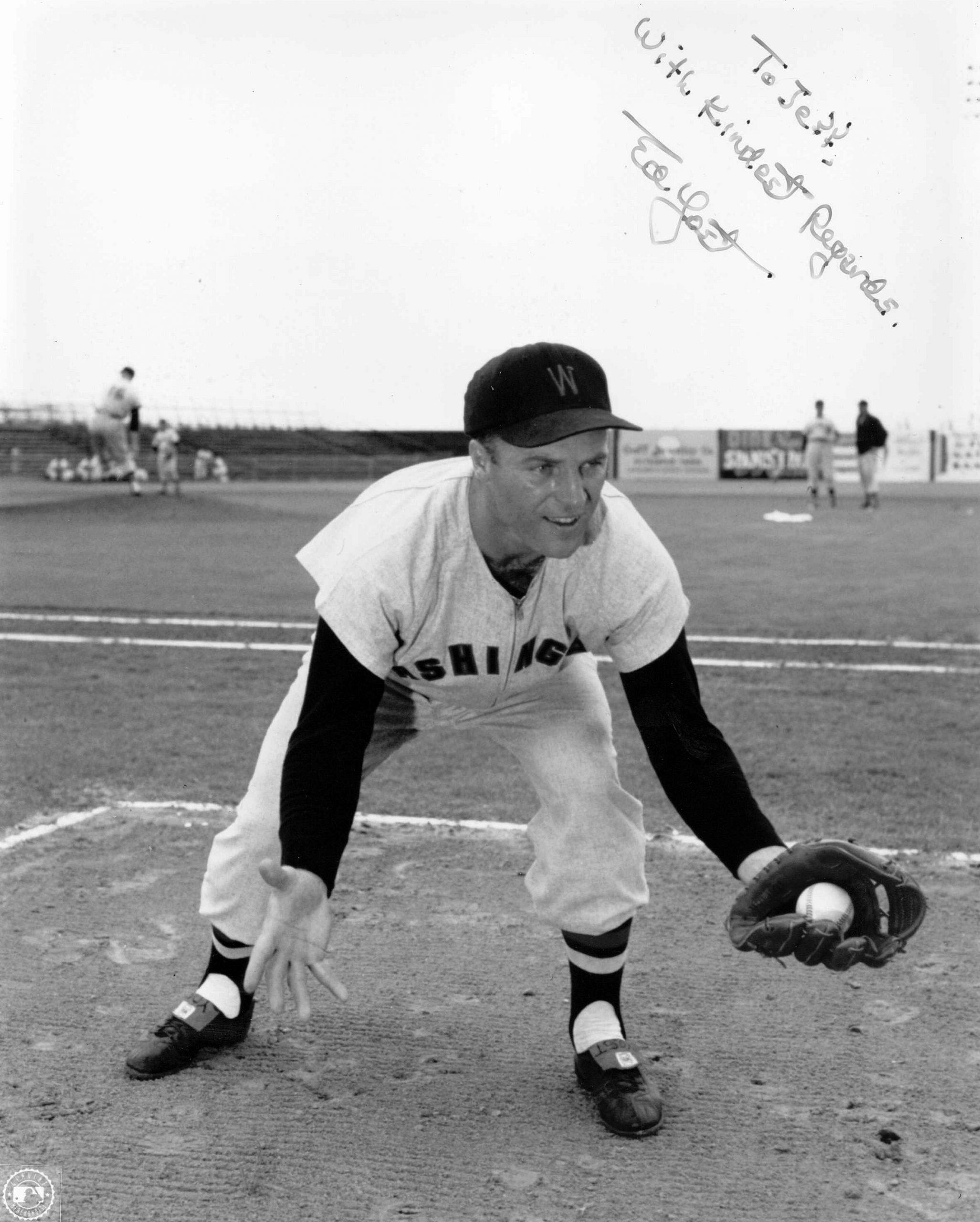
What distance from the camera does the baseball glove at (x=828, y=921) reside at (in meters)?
2.58

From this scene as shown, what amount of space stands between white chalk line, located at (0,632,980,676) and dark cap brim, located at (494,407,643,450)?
4.81m

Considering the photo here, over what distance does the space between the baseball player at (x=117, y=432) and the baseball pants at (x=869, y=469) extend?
11.3 meters

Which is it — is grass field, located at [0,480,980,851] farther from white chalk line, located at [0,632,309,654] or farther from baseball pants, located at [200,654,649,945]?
baseball pants, located at [200,654,649,945]

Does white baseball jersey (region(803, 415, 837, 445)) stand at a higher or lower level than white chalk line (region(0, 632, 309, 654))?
higher

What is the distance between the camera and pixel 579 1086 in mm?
3113

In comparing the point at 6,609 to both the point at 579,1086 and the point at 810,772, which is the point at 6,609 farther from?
the point at 579,1086

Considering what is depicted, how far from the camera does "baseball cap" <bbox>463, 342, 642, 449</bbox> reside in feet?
9.05

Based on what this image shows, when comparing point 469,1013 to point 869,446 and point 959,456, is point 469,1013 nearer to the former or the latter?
point 869,446

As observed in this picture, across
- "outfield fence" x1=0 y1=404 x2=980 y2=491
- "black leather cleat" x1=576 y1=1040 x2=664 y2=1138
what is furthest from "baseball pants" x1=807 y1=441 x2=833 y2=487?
"black leather cleat" x1=576 y1=1040 x2=664 y2=1138

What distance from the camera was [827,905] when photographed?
2.60m

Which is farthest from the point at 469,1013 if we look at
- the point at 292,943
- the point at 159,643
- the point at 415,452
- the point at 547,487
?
the point at 415,452

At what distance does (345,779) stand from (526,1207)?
86cm

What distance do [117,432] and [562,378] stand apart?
96.2 feet

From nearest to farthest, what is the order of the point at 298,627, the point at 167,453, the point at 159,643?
the point at 159,643 → the point at 298,627 → the point at 167,453
